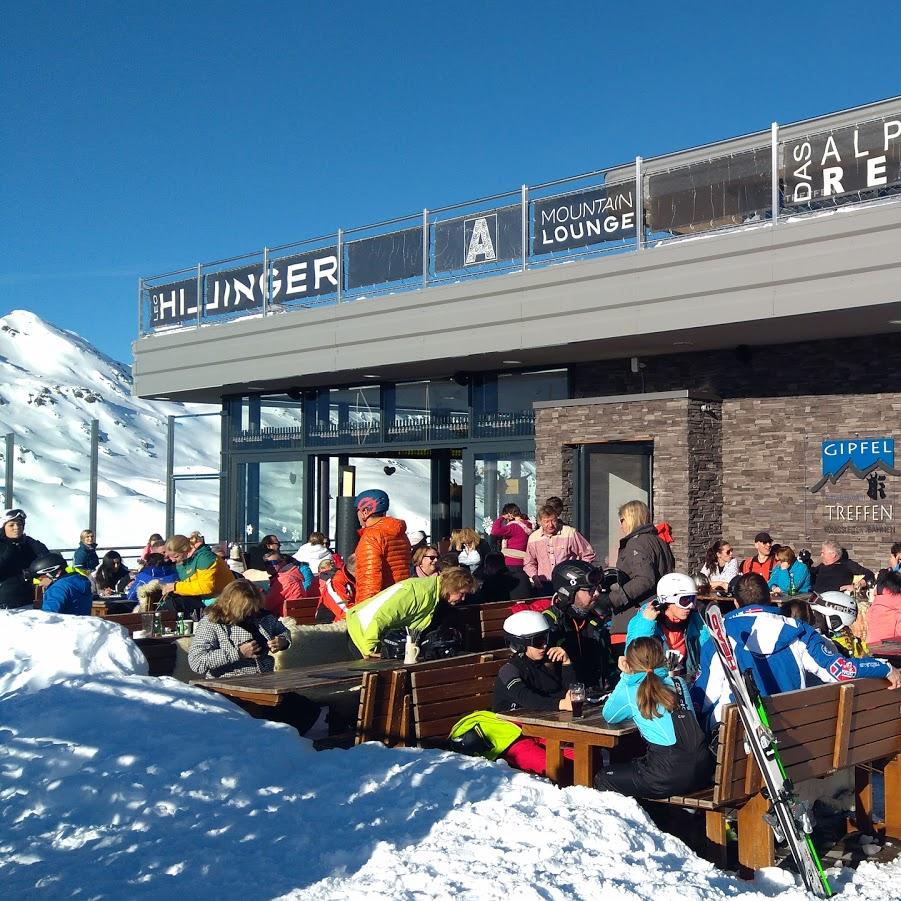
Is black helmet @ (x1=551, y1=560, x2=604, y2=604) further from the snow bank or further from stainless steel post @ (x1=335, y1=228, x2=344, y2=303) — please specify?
stainless steel post @ (x1=335, y1=228, x2=344, y2=303)

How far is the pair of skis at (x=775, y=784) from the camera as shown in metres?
5.36

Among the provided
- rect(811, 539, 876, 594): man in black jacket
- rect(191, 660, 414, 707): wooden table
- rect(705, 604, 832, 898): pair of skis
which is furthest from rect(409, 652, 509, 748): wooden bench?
rect(811, 539, 876, 594): man in black jacket

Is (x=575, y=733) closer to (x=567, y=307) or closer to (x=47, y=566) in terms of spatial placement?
Answer: (x=47, y=566)

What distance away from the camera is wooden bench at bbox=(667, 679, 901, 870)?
5.55m

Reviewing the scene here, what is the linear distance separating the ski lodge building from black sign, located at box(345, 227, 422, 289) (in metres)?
0.03

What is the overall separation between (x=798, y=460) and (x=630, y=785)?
9917 millimetres

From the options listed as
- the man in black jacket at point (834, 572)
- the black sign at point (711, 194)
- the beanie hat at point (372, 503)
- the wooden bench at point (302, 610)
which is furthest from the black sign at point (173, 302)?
the beanie hat at point (372, 503)

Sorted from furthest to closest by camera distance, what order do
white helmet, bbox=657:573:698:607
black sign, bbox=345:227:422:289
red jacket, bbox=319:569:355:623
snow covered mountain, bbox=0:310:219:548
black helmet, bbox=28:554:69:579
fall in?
snow covered mountain, bbox=0:310:219:548 → black sign, bbox=345:227:422:289 → black helmet, bbox=28:554:69:579 → red jacket, bbox=319:569:355:623 → white helmet, bbox=657:573:698:607

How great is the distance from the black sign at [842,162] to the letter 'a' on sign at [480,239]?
13.9 feet

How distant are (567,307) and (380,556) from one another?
24.2ft

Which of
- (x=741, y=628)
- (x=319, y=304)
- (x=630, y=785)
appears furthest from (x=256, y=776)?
(x=319, y=304)

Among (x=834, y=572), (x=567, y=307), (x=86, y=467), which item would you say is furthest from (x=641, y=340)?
(x=86, y=467)

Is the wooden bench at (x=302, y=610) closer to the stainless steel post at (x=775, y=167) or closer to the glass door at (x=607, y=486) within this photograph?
the glass door at (x=607, y=486)

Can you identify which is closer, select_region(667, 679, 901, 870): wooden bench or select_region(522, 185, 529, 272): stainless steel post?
select_region(667, 679, 901, 870): wooden bench
